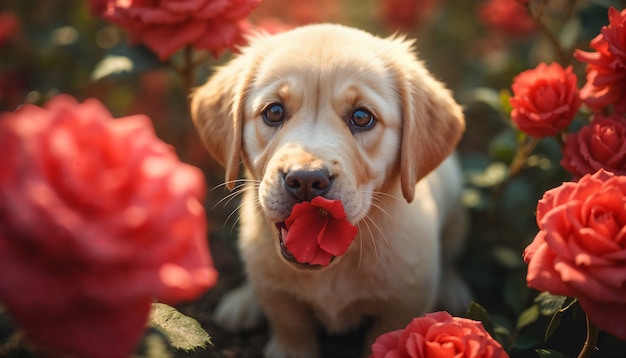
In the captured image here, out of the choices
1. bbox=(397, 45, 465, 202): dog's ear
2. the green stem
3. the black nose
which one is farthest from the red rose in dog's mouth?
the green stem

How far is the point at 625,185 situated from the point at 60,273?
172cm

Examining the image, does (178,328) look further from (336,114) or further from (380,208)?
(336,114)

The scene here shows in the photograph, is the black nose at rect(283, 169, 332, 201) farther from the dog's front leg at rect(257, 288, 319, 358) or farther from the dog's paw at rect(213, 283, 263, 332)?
the dog's paw at rect(213, 283, 263, 332)

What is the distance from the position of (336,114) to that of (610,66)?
1187 mm

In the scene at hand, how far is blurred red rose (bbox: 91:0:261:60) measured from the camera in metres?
2.76

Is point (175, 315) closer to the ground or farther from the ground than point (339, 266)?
farther from the ground

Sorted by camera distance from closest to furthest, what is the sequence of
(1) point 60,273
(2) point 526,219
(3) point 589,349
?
(1) point 60,273
(3) point 589,349
(2) point 526,219

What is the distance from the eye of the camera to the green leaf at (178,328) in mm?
1799

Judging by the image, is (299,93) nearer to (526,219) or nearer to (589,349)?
(589,349)

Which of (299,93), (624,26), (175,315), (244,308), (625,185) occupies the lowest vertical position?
(244,308)

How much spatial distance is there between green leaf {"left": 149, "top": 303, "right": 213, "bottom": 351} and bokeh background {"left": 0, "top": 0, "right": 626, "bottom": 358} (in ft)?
3.16

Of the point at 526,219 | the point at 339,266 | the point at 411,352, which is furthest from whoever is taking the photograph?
the point at 526,219

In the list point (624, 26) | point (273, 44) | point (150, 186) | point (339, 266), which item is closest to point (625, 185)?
point (624, 26)

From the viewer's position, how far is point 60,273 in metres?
1.29
